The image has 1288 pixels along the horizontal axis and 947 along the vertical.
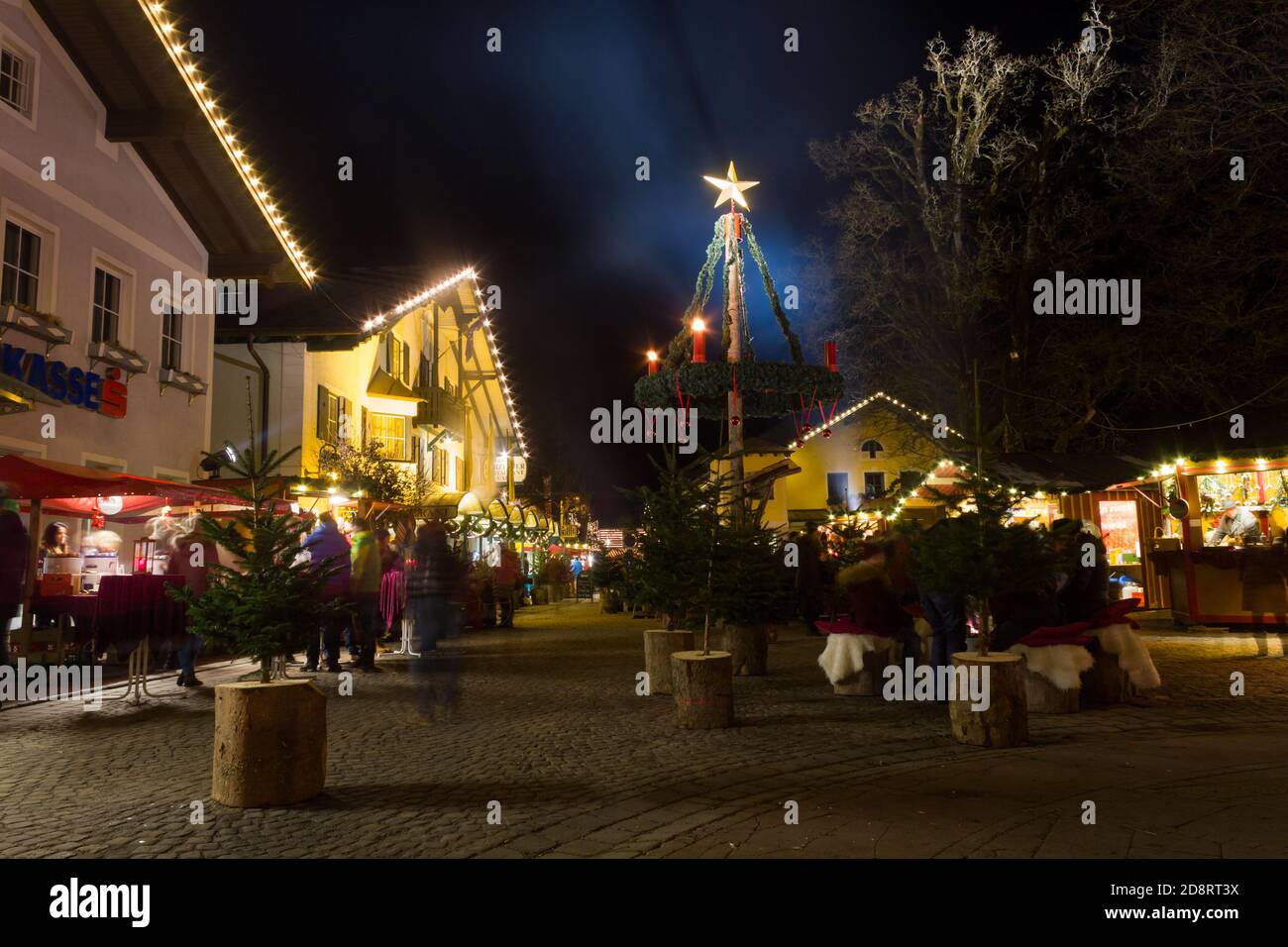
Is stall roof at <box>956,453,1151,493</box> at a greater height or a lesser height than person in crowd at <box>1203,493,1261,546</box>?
greater

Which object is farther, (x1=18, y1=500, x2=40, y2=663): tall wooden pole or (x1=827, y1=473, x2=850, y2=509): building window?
(x1=827, y1=473, x2=850, y2=509): building window

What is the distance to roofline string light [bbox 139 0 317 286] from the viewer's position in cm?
1544

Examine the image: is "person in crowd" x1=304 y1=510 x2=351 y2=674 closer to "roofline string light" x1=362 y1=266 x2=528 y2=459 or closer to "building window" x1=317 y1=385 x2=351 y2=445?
"building window" x1=317 y1=385 x2=351 y2=445

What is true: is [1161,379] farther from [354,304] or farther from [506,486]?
[506,486]

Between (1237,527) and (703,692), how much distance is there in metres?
11.4

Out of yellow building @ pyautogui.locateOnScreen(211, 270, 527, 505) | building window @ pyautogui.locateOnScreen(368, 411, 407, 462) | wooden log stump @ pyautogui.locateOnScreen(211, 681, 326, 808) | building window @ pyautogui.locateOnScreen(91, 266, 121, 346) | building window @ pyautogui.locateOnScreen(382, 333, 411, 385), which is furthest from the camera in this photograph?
building window @ pyautogui.locateOnScreen(382, 333, 411, 385)

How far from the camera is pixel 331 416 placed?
24.4 meters

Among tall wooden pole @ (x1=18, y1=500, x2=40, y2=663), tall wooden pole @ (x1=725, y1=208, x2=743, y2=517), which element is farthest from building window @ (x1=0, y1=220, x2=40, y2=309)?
tall wooden pole @ (x1=725, y1=208, x2=743, y2=517)

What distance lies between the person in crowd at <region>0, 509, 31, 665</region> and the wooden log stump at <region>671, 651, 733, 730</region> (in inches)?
254

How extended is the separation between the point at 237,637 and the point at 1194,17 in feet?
55.6

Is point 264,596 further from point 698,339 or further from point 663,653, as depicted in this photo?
point 698,339

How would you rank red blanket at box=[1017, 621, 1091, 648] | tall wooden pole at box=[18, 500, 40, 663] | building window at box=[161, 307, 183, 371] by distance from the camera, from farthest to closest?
building window at box=[161, 307, 183, 371] → tall wooden pole at box=[18, 500, 40, 663] → red blanket at box=[1017, 621, 1091, 648]

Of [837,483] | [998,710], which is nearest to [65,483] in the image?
[998,710]

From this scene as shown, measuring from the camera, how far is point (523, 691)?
1062 centimetres
